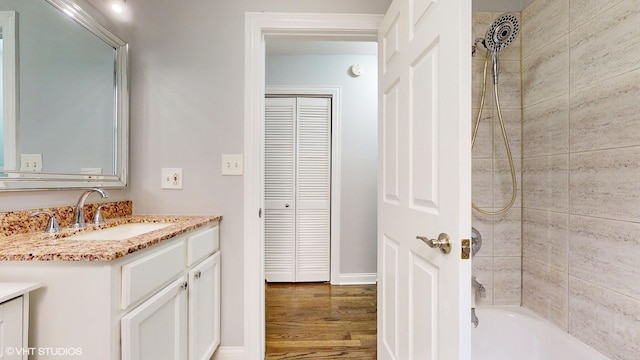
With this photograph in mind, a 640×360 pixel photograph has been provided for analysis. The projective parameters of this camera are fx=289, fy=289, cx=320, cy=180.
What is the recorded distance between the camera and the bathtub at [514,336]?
1422mm

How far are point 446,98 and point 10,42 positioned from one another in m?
1.53

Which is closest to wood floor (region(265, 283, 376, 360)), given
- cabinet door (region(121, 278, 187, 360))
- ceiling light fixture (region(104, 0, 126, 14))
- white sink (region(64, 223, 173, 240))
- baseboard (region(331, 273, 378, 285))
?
baseboard (region(331, 273, 378, 285))

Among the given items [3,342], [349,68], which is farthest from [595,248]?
[349,68]

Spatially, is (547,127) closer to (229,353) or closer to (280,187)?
(229,353)

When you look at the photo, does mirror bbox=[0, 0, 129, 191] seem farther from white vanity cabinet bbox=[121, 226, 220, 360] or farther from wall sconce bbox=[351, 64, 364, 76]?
wall sconce bbox=[351, 64, 364, 76]

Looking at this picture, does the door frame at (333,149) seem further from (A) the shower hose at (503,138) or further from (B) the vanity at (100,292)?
(B) the vanity at (100,292)

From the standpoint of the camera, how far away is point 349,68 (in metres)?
2.92

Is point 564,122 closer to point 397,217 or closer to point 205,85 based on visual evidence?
point 397,217

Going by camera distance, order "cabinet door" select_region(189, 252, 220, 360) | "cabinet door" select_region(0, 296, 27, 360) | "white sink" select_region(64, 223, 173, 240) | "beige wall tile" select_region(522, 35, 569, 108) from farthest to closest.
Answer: "beige wall tile" select_region(522, 35, 569, 108) → "cabinet door" select_region(189, 252, 220, 360) → "white sink" select_region(64, 223, 173, 240) → "cabinet door" select_region(0, 296, 27, 360)

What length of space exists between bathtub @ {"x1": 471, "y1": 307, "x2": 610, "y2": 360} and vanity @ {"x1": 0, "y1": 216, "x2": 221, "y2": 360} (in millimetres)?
1537

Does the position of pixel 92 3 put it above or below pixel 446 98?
above

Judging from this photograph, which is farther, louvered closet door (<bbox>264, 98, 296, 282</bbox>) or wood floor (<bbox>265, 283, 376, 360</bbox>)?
louvered closet door (<bbox>264, 98, 296, 282</bbox>)

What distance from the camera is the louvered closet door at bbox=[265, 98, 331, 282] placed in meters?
3.00

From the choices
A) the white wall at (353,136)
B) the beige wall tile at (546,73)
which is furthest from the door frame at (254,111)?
the white wall at (353,136)
